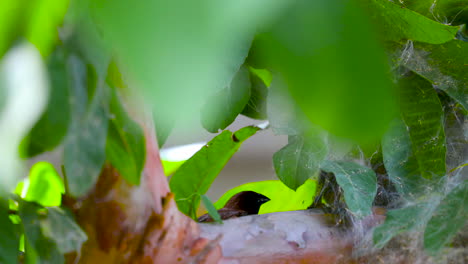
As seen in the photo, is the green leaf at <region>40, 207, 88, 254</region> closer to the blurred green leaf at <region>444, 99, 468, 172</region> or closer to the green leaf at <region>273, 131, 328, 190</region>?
the green leaf at <region>273, 131, 328, 190</region>

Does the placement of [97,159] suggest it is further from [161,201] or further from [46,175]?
[46,175]

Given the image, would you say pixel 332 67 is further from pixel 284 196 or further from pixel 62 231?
pixel 284 196

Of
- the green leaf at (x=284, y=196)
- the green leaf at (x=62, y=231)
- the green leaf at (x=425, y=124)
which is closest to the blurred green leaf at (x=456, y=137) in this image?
the green leaf at (x=425, y=124)

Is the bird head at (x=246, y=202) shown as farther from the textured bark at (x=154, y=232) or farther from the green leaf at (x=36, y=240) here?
the green leaf at (x=36, y=240)

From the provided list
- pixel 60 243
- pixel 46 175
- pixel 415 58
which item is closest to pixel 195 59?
pixel 60 243

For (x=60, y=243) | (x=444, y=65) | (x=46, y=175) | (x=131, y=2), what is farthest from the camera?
(x=46, y=175)

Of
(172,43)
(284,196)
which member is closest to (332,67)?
(172,43)

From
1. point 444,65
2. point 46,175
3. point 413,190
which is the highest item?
point 444,65

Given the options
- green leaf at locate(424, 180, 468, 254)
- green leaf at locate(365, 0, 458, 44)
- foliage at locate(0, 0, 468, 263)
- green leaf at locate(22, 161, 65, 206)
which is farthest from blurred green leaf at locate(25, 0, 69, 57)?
A: green leaf at locate(22, 161, 65, 206)

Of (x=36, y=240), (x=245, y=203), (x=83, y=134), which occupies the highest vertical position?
(x=83, y=134)
